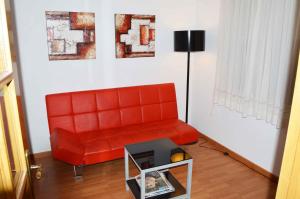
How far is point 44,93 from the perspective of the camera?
3.06 meters

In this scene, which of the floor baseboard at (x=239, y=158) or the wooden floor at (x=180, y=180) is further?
the floor baseboard at (x=239, y=158)

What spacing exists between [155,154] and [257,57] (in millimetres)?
1569

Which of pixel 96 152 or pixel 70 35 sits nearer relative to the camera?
pixel 96 152

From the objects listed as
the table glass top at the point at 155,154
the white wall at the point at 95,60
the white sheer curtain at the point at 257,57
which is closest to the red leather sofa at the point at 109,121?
the white wall at the point at 95,60

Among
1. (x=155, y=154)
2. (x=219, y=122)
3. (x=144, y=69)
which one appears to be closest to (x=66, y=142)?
(x=155, y=154)

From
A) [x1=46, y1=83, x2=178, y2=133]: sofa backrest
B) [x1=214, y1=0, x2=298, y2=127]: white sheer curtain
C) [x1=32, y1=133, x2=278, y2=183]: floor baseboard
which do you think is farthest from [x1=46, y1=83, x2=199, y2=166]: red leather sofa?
[x1=214, y1=0, x2=298, y2=127]: white sheer curtain

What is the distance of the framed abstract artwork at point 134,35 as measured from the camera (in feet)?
10.7

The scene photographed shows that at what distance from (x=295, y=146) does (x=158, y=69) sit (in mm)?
3021

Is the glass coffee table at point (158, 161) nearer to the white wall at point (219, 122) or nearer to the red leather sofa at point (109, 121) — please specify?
the red leather sofa at point (109, 121)

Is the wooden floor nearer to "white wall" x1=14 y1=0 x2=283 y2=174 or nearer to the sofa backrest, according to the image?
"white wall" x1=14 y1=0 x2=283 y2=174

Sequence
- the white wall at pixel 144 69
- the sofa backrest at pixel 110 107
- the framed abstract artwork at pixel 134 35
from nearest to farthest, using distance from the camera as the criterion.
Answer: the white wall at pixel 144 69
the sofa backrest at pixel 110 107
the framed abstract artwork at pixel 134 35

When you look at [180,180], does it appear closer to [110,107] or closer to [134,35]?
[110,107]

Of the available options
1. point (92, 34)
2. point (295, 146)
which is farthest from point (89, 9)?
point (295, 146)

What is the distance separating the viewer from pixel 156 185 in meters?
2.23
